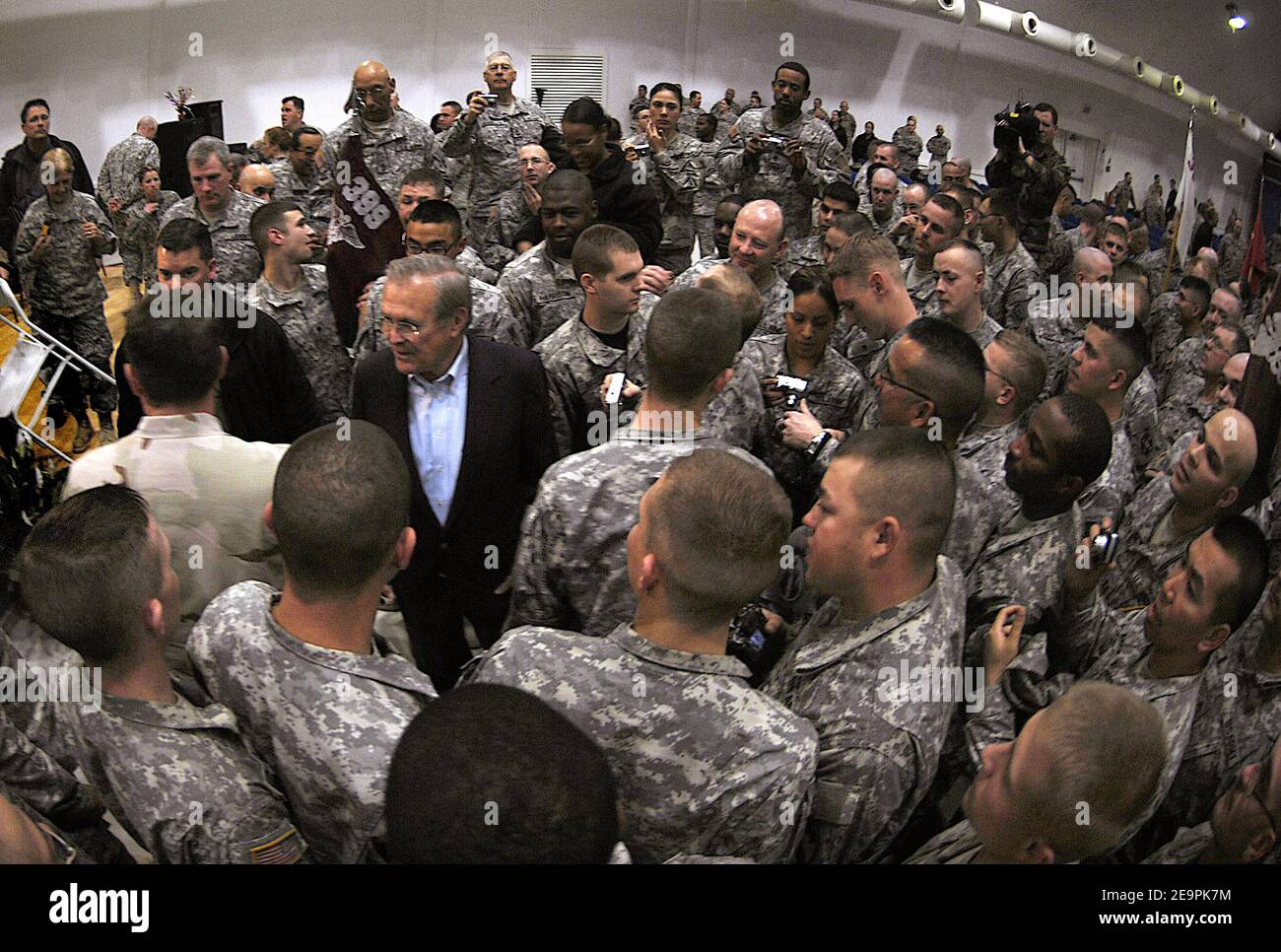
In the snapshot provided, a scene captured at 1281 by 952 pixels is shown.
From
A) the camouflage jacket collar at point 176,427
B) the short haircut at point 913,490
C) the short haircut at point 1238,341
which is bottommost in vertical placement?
the short haircut at point 913,490

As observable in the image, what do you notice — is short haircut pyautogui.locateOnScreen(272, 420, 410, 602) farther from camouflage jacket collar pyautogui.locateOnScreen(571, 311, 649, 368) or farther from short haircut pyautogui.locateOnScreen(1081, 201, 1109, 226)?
short haircut pyautogui.locateOnScreen(1081, 201, 1109, 226)

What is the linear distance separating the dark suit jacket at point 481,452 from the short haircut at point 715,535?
3.01 ft

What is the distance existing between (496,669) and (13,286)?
15.7 feet

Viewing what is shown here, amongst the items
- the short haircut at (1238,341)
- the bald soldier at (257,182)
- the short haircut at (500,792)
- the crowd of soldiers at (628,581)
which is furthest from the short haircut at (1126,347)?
the bald soldier at (257,182)

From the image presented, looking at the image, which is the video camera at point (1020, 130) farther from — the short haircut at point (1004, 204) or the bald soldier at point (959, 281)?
the bald soldier at point (959, 281)

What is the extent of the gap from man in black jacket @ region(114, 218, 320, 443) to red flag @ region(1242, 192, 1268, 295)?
3647mm

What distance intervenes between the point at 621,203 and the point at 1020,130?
2.08 meters

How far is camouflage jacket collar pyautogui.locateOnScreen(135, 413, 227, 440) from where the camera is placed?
168 cm

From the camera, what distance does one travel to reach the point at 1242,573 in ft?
5.19

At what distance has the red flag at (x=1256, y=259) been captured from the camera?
145 inches

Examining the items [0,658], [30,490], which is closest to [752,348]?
[0,658]

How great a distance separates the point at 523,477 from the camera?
2.21 meters

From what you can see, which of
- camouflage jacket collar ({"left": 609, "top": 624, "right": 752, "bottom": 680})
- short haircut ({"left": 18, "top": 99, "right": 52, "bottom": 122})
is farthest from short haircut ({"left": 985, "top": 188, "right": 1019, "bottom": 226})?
short haircut ({"left": 18, "top": 99, "right": 52, "bottom": 122})
